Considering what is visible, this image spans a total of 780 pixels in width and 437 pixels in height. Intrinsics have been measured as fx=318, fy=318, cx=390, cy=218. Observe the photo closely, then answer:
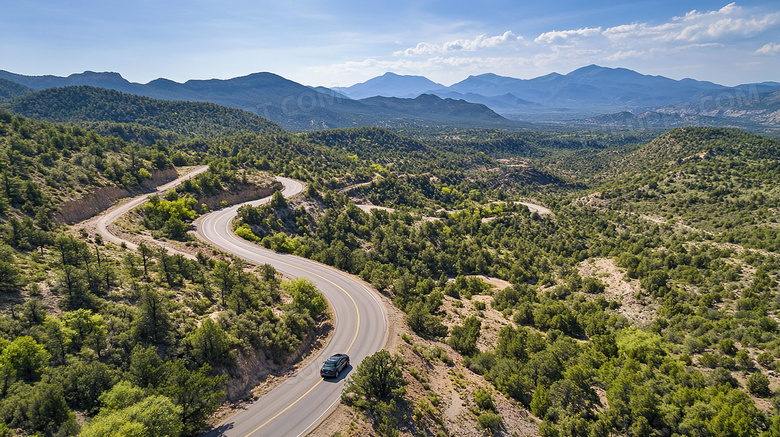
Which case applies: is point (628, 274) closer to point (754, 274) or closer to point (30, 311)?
point (754, 274)

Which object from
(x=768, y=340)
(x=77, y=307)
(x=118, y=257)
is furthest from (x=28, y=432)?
(x=768, y=340)

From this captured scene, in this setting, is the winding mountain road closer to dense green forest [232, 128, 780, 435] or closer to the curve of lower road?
the curve of lower road

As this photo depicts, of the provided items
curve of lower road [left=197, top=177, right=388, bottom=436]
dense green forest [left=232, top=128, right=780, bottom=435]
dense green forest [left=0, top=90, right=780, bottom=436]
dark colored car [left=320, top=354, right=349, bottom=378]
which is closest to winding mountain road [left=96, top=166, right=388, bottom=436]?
curve of lower road [left=197, top=177, right=388, bottom=436]

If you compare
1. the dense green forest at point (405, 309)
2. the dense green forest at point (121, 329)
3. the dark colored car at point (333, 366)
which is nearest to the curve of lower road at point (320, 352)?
the dark colored car at point (333, 366)

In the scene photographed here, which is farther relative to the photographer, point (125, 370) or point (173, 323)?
point (173, 323)

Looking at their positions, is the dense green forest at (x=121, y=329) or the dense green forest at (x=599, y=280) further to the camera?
the dense green forest at (x=599, y=280)

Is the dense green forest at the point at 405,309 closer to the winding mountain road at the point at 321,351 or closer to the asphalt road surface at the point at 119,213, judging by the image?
the winding mountain road at the point at 321,351
